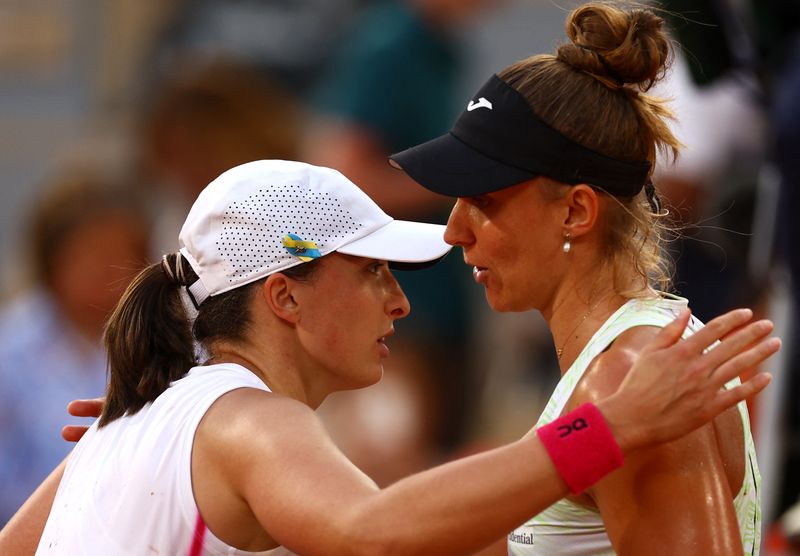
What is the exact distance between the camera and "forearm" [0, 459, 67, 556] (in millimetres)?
3012

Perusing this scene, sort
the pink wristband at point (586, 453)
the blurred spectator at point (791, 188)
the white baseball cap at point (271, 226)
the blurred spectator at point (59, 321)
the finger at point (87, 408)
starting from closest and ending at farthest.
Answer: the pink wristband at point (586, 453) < the white baseball cap at point (271, 226) < the finger at point (87, 408) < the blurred spectator at point (791, 188) < the blurred spectator at point (59, 321)

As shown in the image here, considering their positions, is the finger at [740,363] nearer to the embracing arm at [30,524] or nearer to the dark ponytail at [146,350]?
the dark ponytail at [146,350]

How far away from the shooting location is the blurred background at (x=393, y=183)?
4.33 metres

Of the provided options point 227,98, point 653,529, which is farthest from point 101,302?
point 653,529

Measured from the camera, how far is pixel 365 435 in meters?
5.96

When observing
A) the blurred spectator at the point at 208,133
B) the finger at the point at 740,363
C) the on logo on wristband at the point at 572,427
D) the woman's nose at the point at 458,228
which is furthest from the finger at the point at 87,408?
the blurred spectator at the point at 208,133

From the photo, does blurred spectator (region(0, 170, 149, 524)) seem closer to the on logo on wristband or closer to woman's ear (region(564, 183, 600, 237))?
woman's ear (region(564, 183, 600, 237))

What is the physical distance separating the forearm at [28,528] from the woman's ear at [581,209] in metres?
1.28

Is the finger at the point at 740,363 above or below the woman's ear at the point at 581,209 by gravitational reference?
below

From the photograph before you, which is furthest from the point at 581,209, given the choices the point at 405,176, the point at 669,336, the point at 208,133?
the point at 208,133

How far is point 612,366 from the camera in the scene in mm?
2547

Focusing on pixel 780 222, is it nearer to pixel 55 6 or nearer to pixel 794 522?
pixel 794 522

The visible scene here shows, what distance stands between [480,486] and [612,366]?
41 centimetres

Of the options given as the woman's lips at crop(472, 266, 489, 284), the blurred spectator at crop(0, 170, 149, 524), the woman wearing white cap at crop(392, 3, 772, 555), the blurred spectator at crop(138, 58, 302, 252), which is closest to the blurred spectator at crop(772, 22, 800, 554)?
the woman wearing white cap at crop(392, 3, 772, 555)
